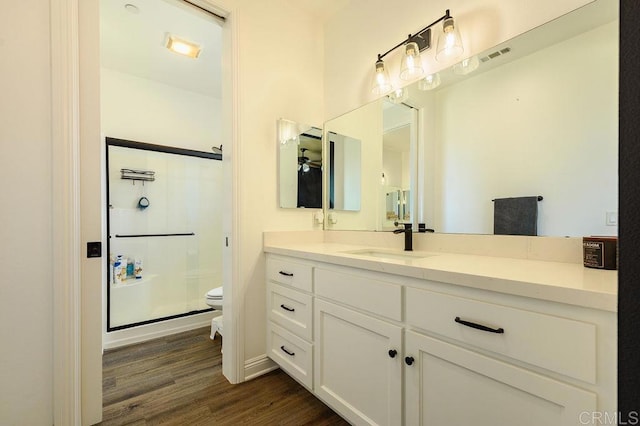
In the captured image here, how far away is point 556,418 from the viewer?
2.37 feet

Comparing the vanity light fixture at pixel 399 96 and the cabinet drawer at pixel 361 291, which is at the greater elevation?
the vanity light fixture at pixel 399 96

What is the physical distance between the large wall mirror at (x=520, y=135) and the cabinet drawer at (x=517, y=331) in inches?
24.2

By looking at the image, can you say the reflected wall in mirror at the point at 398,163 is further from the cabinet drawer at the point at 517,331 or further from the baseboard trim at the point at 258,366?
the baseboard trim at the point at 258,366

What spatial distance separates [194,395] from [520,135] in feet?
7.46

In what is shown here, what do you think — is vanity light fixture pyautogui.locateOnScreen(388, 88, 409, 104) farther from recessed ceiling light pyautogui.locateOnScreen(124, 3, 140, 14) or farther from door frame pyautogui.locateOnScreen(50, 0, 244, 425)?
recessed ceiling light pyautogui.locateOnScreen(124, 3, 140, 14)

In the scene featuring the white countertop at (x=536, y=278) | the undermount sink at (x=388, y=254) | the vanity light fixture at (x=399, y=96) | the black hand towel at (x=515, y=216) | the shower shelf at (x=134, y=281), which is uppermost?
the vanity light fixture at (x=399, y=96)

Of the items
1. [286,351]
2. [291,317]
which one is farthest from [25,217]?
[286,351]

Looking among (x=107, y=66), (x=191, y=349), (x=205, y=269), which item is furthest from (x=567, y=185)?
(x=107, y=66)

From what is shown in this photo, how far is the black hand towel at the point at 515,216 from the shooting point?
4.07 ft

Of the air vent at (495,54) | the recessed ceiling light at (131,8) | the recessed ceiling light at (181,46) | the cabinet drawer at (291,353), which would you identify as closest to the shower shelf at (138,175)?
the recessed ceiling light at (181,46)

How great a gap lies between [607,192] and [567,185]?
128 mm

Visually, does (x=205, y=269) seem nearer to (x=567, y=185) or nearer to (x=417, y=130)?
(x=417, y=130)

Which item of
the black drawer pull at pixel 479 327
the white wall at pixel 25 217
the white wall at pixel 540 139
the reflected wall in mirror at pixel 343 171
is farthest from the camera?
the reflected wall in mirror at pixel 343 171

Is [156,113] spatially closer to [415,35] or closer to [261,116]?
[261,116]
